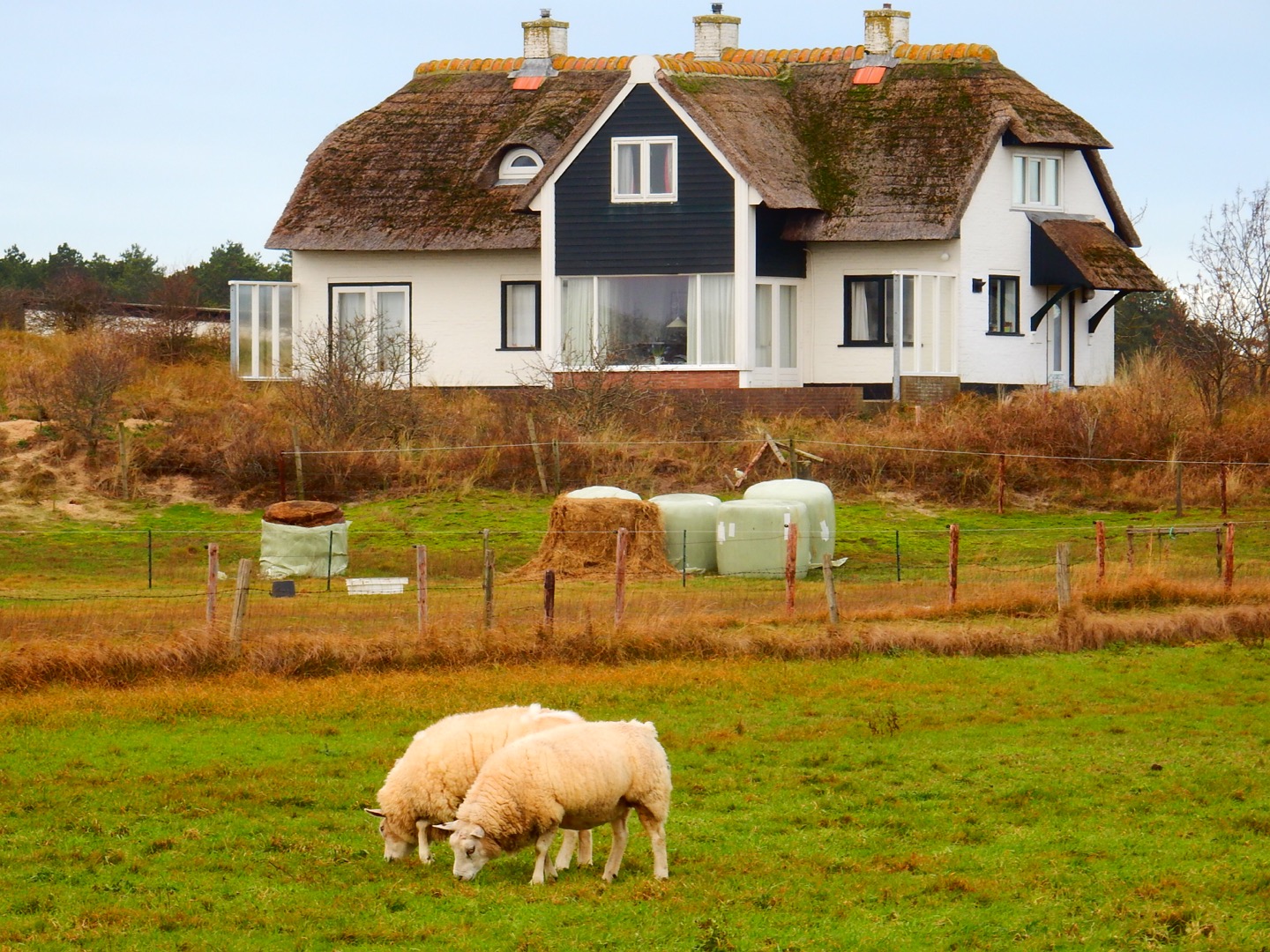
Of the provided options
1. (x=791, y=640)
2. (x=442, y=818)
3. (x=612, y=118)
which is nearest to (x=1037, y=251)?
(x=612, y=118)

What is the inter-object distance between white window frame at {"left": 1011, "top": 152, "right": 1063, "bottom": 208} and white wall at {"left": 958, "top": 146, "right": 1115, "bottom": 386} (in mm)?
120

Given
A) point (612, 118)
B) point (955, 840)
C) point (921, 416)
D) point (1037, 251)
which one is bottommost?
point (955, 840)

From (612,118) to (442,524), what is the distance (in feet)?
39.5

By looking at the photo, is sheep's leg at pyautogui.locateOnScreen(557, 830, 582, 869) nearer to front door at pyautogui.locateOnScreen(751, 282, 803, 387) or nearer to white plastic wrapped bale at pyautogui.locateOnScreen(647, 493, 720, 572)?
white plastic wrapped bale at pyautogui.locateOnScreen(647, 493, 720, 572)

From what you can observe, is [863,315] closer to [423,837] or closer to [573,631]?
[573,631]

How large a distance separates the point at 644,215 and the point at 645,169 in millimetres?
1010

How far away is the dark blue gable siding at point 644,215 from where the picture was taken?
38.6m

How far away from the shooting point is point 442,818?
11789 mm

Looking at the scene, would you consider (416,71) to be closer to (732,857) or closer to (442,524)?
(442,524)

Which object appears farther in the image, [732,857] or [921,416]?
[921,416]

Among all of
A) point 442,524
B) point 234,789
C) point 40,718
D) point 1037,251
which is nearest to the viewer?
point 234,789

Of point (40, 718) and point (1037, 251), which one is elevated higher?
point (1037, 251)

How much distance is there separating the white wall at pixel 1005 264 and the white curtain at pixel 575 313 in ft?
27.0

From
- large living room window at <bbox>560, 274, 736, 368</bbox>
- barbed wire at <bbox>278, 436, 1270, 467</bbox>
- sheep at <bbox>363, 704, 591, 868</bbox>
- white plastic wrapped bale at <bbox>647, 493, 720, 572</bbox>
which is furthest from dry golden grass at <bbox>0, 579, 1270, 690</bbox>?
large living room window at <bbox>560, 274, 736, 368</bbox>
